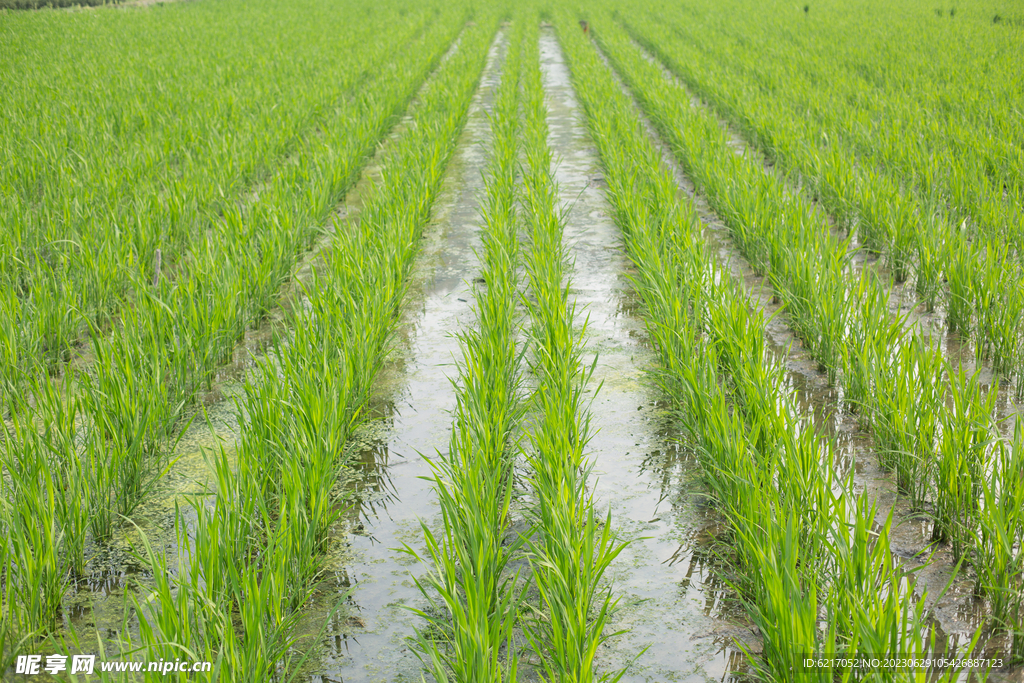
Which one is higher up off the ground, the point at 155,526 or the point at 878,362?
the point at 878,362

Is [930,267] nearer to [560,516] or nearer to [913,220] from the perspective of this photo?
[913,220]

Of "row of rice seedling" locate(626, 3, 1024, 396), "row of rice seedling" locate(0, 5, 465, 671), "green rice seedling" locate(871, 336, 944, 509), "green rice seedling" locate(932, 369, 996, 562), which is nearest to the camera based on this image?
"row of rice seedling" locate(0, 5, 465, 671)

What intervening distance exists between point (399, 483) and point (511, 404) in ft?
1.68

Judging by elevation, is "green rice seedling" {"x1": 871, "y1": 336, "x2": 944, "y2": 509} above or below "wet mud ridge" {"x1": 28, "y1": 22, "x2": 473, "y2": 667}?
above

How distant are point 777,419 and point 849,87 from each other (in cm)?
753

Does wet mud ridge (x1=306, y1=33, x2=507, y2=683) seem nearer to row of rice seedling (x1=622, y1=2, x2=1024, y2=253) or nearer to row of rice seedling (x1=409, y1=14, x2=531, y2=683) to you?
row of rice seedling (x1=409, y1=14, x2=531, y2=683)

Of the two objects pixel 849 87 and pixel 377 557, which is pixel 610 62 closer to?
pixel 849 87

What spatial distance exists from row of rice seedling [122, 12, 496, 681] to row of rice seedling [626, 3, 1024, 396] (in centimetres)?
237

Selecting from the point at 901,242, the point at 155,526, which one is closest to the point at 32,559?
the point at 155,526

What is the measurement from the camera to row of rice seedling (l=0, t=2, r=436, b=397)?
11.4 ft

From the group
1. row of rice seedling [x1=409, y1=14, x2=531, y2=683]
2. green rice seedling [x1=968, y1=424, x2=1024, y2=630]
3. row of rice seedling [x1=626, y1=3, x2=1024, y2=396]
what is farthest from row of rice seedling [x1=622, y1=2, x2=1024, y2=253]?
row of rice seedling [x1=409, y1=14, x2=531, y2=683]

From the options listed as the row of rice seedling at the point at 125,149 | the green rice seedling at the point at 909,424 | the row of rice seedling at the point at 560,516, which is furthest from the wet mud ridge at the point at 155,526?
the green rice seedling at the point at 909,424

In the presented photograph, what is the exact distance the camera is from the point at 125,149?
582cm

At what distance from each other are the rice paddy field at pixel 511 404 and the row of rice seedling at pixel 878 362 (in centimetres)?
2
